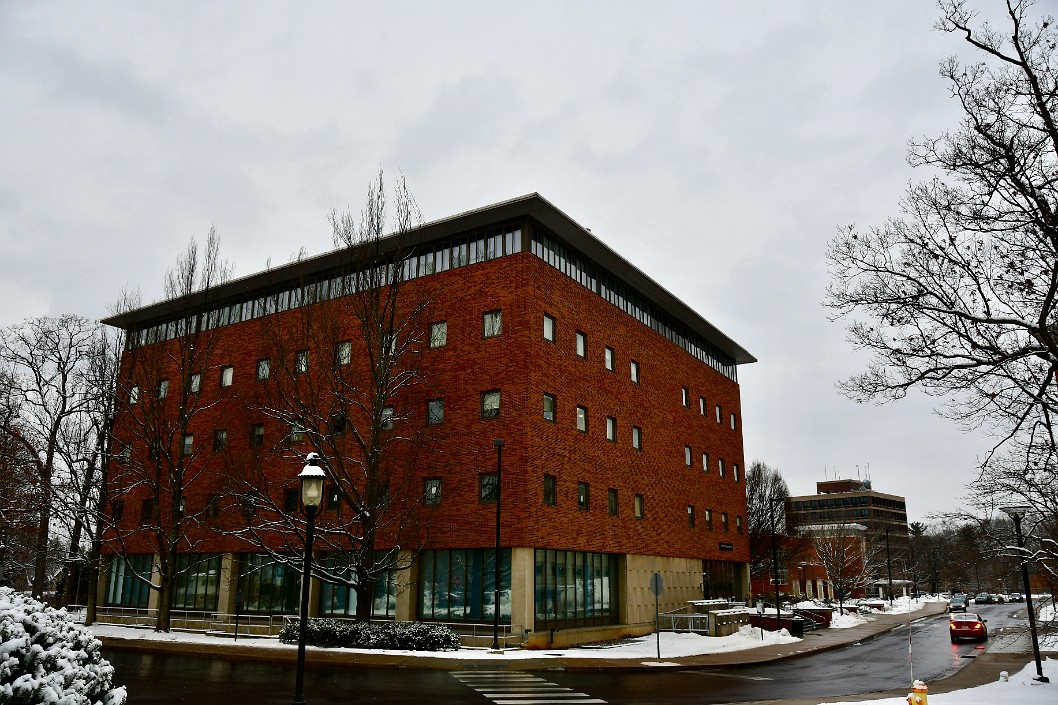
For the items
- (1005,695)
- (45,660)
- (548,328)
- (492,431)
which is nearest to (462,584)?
(492,431)

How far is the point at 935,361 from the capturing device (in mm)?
13938

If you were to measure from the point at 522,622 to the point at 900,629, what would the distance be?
32.0 m

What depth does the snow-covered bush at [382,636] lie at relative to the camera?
83.9 ft

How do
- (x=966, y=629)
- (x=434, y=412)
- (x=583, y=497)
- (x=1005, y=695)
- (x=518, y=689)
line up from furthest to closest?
(x=966, y=629), (x=583, y=497), (x=434, y=412), (x=518, y=689), (x=1005, y=695)

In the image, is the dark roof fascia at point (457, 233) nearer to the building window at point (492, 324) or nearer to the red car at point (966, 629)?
the building window at point (492, 324)

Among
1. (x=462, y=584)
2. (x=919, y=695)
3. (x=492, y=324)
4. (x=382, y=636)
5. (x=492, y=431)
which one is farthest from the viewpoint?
(x=492, y=324)

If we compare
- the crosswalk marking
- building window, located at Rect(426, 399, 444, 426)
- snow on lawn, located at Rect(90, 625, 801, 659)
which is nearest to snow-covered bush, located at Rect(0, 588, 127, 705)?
the crosswalk marking

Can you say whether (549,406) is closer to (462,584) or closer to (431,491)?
(431,491)

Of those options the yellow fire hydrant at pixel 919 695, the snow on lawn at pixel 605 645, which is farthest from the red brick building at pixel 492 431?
the yellow fire hydrant at pixel 919 695

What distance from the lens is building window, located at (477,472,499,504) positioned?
30.0 metres

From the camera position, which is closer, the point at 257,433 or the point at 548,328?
the point at 548,328

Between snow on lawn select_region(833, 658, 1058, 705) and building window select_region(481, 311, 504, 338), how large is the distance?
20.0 meters

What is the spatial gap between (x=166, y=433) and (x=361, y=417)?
900 cm

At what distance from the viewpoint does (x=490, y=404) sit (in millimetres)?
31156
